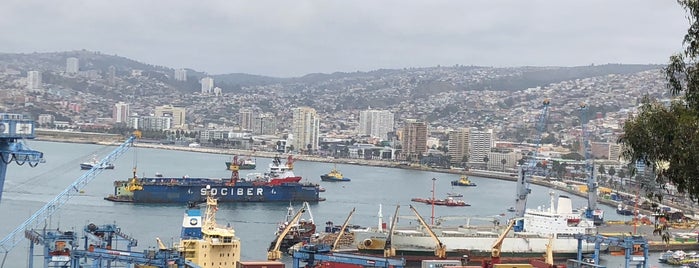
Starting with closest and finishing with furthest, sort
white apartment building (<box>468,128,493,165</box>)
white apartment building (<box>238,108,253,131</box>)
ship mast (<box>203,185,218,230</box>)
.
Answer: ship mast (<box>203,185,218,230</box>), white apartment building (<box>468,128,493,165</box>), white apartment building (<box>238,108,253,131</box>)

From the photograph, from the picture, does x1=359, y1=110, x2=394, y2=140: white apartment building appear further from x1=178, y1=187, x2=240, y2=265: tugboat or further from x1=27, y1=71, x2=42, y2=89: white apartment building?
x1=178, y1=187, x2=240, y2=265: tugboat

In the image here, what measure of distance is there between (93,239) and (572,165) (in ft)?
219

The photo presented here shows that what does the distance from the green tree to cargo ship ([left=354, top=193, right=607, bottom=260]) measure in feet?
56.2

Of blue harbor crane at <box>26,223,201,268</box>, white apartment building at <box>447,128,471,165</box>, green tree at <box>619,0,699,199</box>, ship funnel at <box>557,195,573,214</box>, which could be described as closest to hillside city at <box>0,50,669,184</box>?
white apartment building at <box>447,128,471,165</box>

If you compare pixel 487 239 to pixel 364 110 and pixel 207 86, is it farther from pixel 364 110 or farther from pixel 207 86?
pixel 207 86

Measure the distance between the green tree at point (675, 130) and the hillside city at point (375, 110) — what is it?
6492 cm

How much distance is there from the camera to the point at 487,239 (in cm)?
2556

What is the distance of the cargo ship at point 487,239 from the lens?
976 inches

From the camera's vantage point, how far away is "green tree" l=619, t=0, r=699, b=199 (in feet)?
23.0

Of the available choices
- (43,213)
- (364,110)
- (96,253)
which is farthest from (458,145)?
(96,253)

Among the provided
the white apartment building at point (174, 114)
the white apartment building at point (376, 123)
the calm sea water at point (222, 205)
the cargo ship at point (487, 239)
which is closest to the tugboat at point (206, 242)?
the calm sea water at point (222, 205)

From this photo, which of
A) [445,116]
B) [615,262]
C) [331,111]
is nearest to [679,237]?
[615,262]

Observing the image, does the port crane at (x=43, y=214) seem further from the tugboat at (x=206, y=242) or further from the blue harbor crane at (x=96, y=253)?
the tugboat at (x=206, y=242)

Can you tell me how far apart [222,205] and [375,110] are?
322 ft
